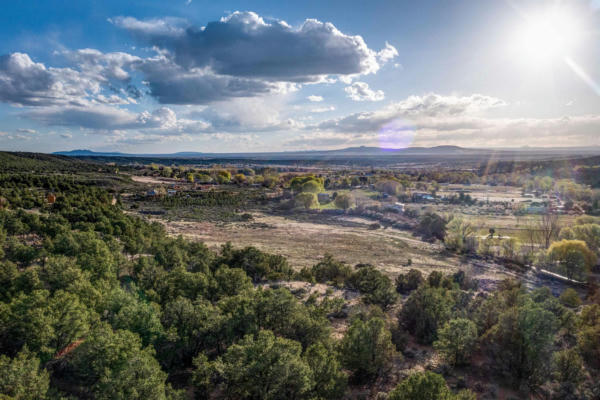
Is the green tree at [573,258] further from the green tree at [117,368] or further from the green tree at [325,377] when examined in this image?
the green tree at [117,368]

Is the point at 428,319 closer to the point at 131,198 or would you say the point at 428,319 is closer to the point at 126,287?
the point at 126,287

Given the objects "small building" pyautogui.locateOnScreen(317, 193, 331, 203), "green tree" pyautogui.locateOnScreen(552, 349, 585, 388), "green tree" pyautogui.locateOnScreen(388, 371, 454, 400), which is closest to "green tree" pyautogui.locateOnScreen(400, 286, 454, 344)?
"green tree" pyautogui.locateOnScreen(552, 349, 585, 388)

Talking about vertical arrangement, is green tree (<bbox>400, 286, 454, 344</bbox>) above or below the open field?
above

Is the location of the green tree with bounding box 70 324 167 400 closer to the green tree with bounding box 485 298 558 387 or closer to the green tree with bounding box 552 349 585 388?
the green tree with bounding box 485 298 558 387

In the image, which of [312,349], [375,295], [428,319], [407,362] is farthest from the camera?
[375,295]

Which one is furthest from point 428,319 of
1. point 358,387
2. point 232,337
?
point 232,337

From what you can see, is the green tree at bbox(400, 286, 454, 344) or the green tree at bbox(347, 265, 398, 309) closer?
the green tree at bbox(400, 286, 454, 344)
